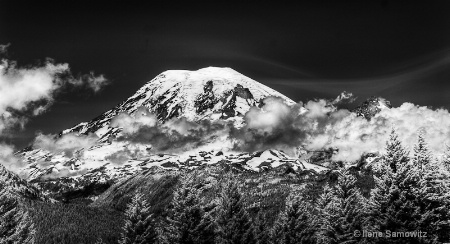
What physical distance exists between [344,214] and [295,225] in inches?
288

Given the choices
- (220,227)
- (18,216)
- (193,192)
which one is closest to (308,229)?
(220,227)

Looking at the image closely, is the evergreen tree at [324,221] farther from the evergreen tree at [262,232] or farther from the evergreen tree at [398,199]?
the evergreen tree at [398,199]

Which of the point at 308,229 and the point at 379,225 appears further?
the point at 308,229

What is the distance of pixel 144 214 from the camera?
47.6 m

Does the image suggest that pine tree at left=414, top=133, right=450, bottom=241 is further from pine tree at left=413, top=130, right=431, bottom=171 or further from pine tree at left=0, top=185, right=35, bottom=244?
pine tree at left=0, top=185, right=35, bottom=244

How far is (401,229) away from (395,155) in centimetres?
551

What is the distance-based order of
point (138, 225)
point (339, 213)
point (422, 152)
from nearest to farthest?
point (422, 152), point (138, 225), point (339, 213)

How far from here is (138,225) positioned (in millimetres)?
46938

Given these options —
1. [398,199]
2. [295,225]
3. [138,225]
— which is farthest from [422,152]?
[138,225]

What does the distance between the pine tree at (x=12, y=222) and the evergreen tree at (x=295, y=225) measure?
26270 millimetres

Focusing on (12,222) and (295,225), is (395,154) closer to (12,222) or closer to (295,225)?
(295,225)

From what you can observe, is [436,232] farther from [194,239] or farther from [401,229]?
[194,239]

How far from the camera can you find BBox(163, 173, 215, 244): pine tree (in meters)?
46.6

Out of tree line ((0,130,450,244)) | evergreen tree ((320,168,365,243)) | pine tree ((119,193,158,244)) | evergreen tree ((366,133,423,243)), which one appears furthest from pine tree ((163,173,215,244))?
evergreen tree ((366,133,423,243))
